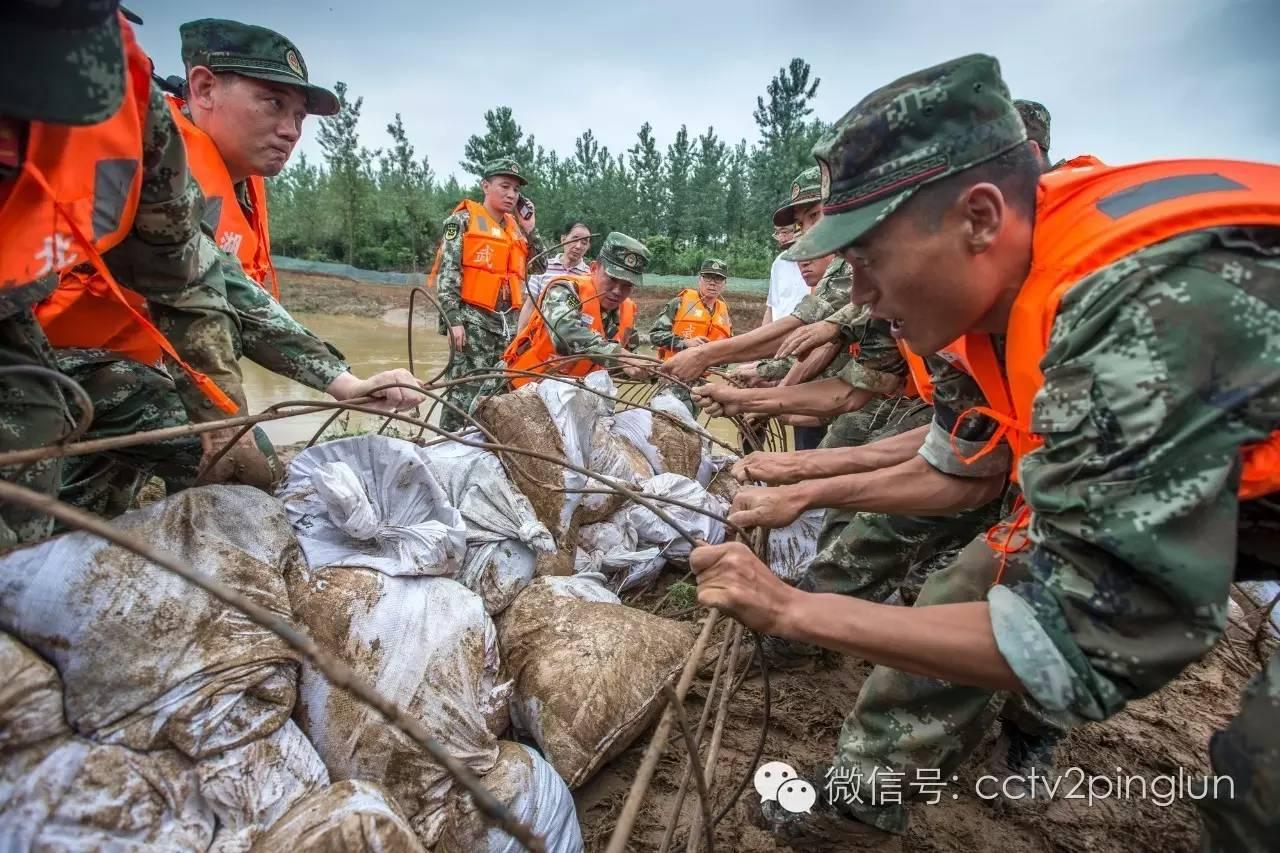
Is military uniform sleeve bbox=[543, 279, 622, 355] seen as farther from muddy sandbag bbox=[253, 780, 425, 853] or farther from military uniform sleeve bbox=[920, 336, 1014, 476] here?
muddy sandbag bbox=[253, 780, 425, 853]

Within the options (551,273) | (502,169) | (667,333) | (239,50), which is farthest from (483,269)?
(239,50)

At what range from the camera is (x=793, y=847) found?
6.16 ft

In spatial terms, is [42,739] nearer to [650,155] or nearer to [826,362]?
[826,362]

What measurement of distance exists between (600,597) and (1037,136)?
A: 8.96ft

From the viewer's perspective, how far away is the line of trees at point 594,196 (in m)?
28.8

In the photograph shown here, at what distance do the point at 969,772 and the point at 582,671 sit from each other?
1.39 m

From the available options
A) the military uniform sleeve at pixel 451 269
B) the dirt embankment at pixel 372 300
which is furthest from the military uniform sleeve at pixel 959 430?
the dirt embankment at pixel 372 300

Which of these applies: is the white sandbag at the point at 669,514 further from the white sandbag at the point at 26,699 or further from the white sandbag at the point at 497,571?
the white sandbag at the point at 26,699

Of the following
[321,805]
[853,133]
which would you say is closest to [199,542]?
[321,805]

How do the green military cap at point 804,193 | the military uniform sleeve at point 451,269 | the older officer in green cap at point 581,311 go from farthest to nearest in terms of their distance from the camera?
the military uniform sleeve at point 451,269, the older officer in green cap at point 581,311, the green military cap at point 804,193

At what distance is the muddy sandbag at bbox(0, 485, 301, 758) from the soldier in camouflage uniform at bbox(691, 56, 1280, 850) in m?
0.94

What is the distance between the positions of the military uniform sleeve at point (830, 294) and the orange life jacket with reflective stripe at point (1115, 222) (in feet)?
5.33

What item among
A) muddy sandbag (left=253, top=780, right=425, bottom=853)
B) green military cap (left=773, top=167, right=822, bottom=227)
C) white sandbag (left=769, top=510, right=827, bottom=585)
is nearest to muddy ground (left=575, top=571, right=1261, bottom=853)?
white sandbag (left=769, top=510, right=827, bottom=585)

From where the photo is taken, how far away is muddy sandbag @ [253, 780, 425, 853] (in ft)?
3.80
